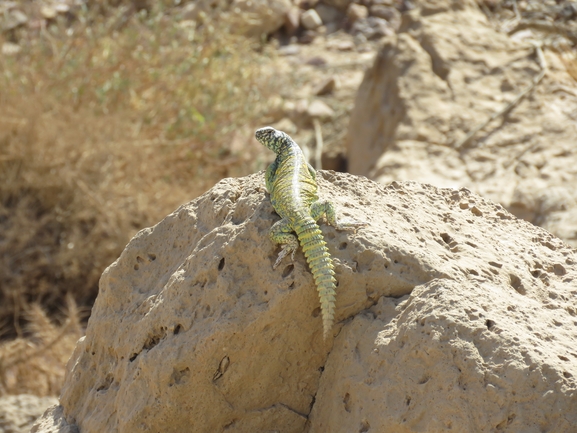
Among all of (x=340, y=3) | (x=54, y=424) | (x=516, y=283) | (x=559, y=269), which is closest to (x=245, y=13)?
(x=340, y=3)

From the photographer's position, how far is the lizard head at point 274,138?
3.86m

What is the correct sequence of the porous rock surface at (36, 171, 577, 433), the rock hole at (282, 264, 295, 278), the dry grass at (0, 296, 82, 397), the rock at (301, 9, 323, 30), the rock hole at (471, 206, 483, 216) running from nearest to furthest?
the porous rock surface at (36, 171, 577, 433) < the rock hole at (282, 264, 295, 278) < the rock hole at (471, 206, 483, 216) < the dry grass at (0, 296, 82, 397) < the rock at (301, 9, 323, 30)

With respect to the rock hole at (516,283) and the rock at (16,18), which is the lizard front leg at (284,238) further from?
the rock at (16,18)

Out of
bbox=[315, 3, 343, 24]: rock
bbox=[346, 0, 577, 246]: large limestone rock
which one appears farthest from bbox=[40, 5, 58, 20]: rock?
bbox=[346, 0, 577, 246]: large limestone rock

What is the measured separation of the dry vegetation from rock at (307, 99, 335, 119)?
1142mm

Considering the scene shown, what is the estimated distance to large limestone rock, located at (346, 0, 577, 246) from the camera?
6.43 m

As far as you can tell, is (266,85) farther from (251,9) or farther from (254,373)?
(254,373)

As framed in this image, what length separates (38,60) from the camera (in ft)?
27.2

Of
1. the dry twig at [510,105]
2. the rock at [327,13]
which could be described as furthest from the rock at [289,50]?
the dry twig at [510,105]

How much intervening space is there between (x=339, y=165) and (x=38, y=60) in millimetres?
3596

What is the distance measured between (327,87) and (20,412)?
6333 millimetres

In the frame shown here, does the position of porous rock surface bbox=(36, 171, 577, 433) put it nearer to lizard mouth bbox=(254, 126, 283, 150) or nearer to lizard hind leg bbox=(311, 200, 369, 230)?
lizard hind leg bbox=(311, 200, 369, 230)

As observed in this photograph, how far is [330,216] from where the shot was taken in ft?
9.54

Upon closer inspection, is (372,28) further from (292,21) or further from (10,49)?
(10,49)
